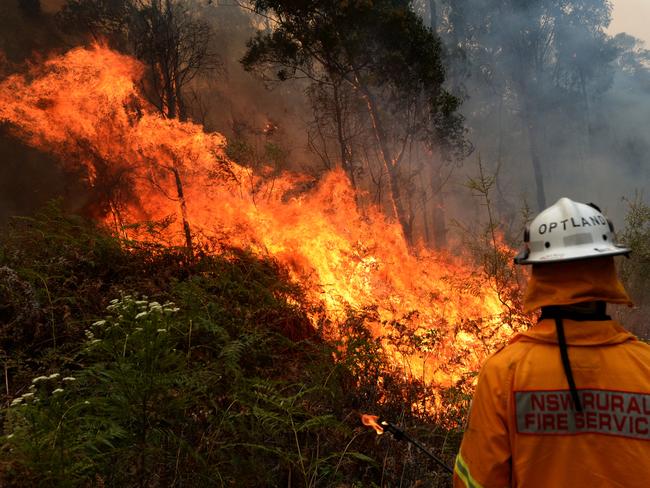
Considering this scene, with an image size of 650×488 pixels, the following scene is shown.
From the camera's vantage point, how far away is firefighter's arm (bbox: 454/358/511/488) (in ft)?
5.42

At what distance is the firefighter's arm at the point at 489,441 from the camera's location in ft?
5.42

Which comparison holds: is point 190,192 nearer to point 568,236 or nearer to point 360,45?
point 360,45

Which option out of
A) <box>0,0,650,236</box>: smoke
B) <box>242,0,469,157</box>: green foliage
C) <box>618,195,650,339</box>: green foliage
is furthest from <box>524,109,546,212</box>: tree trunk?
<box>618,195,650,339</box>: green foliage

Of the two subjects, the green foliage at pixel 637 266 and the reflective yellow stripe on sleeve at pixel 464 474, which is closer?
the reflective yellow stripe on sleeve at pixel 464 474

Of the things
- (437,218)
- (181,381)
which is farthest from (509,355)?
(437,218)

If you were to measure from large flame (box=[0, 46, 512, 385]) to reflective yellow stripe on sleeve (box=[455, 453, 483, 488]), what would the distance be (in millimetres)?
6655

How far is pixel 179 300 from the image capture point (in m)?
6.13

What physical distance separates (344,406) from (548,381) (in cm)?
335

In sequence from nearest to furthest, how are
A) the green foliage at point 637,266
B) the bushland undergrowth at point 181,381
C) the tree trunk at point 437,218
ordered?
the bushland undergrowth at point 181,381
the green foliage at point 637,266
the tree trunk at point 437,218

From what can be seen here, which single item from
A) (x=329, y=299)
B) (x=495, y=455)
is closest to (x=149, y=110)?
(x=329, y=299)

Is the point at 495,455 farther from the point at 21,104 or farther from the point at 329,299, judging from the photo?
the point at 21,104

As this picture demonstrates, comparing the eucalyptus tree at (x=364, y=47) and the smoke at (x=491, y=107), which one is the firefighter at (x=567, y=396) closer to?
the smoke at (x=491, y=107)

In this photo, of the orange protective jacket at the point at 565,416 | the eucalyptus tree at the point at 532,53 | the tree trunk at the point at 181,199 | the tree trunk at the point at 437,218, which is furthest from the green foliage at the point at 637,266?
the eucalyptus tree at the point at 532,53

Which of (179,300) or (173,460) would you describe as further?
(179,300)
